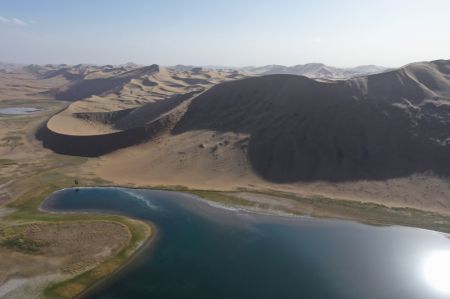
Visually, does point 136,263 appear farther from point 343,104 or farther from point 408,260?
point 343,104

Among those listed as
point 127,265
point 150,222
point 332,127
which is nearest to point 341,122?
point 332,127

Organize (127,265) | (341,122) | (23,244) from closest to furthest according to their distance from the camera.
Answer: (127,265), (23,244), (341,122)

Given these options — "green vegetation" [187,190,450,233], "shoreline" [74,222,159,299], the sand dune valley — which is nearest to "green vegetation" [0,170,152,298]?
the sand dune valley

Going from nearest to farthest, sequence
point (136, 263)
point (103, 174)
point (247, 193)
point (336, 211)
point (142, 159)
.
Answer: point (136, 263) < point (336, 211) < point (247, 193) < point (103, 174) < point (142, 159)

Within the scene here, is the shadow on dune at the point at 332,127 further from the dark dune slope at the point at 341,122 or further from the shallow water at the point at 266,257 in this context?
the shallow water at the point at 266,257

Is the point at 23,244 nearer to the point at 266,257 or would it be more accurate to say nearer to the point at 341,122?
the point at 266,257

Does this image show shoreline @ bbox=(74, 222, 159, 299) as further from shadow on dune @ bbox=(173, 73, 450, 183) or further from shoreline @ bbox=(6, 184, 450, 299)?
shadow on dune @ bbox=(173, 73, 450, 183)

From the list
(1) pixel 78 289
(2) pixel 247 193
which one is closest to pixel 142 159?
(2) pixel 247 193
